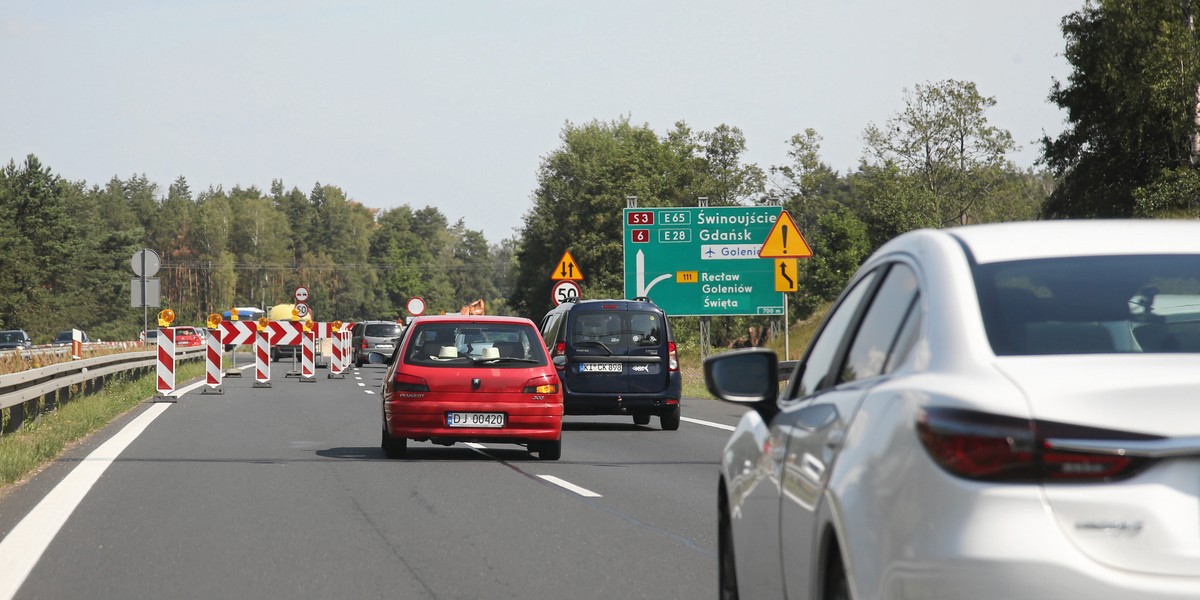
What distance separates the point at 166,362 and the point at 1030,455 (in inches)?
1001

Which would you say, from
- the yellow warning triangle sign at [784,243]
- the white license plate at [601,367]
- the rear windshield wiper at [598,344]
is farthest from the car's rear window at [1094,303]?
the yellow warning triangle sign at [784,243]

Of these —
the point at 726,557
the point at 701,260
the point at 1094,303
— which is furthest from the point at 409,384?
the point at 701,260

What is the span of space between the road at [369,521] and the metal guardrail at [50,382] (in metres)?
0.88

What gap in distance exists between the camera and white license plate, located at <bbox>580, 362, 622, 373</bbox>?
21.3m

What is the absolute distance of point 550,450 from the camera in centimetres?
1576

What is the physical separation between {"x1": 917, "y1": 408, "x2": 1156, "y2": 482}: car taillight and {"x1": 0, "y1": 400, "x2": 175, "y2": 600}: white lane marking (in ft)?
18.0

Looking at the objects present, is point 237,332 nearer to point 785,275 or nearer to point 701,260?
point 701,260

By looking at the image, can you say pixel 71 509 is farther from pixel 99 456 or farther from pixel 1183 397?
pixel 1183 397

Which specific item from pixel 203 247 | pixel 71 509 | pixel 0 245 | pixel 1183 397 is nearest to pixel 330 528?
pixel 71 509

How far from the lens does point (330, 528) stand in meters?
9.97

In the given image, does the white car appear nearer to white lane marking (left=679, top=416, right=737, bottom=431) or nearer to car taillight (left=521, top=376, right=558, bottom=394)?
car taillight (left=521, top=376, right=558, bottom=394)

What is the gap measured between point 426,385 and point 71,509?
5059mm

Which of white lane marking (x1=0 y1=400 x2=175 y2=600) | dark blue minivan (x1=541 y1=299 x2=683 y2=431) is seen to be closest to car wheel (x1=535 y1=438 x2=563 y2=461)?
white lane marking (x1=0 y1=400 x2=175 y2=600)

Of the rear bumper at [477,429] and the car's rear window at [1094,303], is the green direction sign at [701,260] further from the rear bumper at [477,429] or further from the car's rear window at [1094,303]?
the car's rear window at [1094,303]
